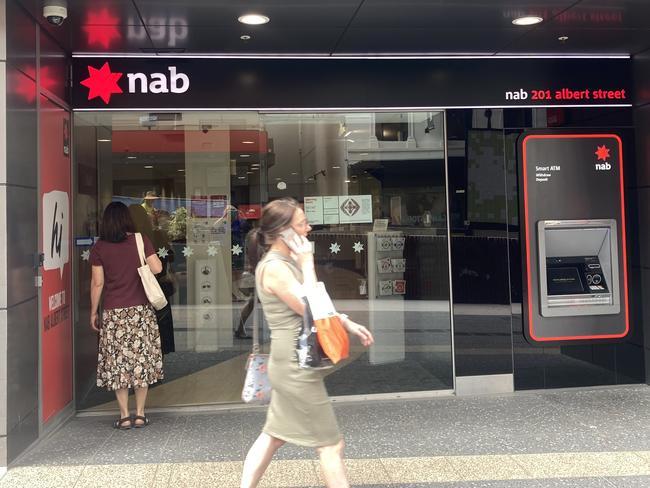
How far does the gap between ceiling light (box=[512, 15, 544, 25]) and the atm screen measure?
2.26m

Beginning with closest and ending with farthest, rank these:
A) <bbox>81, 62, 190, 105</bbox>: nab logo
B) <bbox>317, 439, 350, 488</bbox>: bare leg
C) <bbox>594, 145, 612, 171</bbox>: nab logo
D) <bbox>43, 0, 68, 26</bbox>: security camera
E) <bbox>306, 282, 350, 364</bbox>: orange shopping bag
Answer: <bbox>306, 282, 350, 364</bbox>: orange shopping bag < <bbox>317, 439, 350, 488</bbox>: bare leg < <bbox>43, 0, 68, 26</bbox>: security camera < <bbox>81, 62, 190, 105</bbox>: nab logo < <bbox>594, 145, 612, 171</bbox>: nab logo

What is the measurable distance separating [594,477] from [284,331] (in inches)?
90.8

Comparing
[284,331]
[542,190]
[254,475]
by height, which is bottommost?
[254,475]

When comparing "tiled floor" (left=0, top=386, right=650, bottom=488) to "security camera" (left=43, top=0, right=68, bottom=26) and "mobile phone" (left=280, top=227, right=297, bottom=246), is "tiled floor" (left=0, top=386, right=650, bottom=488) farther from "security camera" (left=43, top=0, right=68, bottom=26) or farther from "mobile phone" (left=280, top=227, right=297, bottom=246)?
"security camera" (left=43, top=0, right=68, bottom=26)

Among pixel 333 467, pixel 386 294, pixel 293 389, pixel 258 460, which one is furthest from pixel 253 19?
pixel 333 467

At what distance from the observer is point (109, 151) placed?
602cm

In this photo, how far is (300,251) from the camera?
3275 millimetres

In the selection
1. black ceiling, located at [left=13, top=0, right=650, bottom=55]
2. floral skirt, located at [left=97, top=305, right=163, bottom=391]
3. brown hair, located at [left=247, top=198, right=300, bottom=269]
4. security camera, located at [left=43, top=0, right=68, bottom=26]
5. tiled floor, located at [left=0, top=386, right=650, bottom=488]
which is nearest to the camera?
brown hair, located at [left=247, top=198, right=300, bottom=269]

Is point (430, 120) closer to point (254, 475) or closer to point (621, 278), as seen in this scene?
point (621, 278)

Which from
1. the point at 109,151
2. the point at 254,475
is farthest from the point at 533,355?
the point at 109,151

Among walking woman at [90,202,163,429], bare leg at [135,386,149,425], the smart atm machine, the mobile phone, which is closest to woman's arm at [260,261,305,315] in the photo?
the mobile phone

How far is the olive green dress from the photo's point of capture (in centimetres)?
323

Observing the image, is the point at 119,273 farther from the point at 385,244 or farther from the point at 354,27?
the point at 354,27

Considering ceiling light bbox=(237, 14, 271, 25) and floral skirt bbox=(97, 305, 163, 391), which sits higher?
ceiling light bbox=(237, 14, 271, 25)
